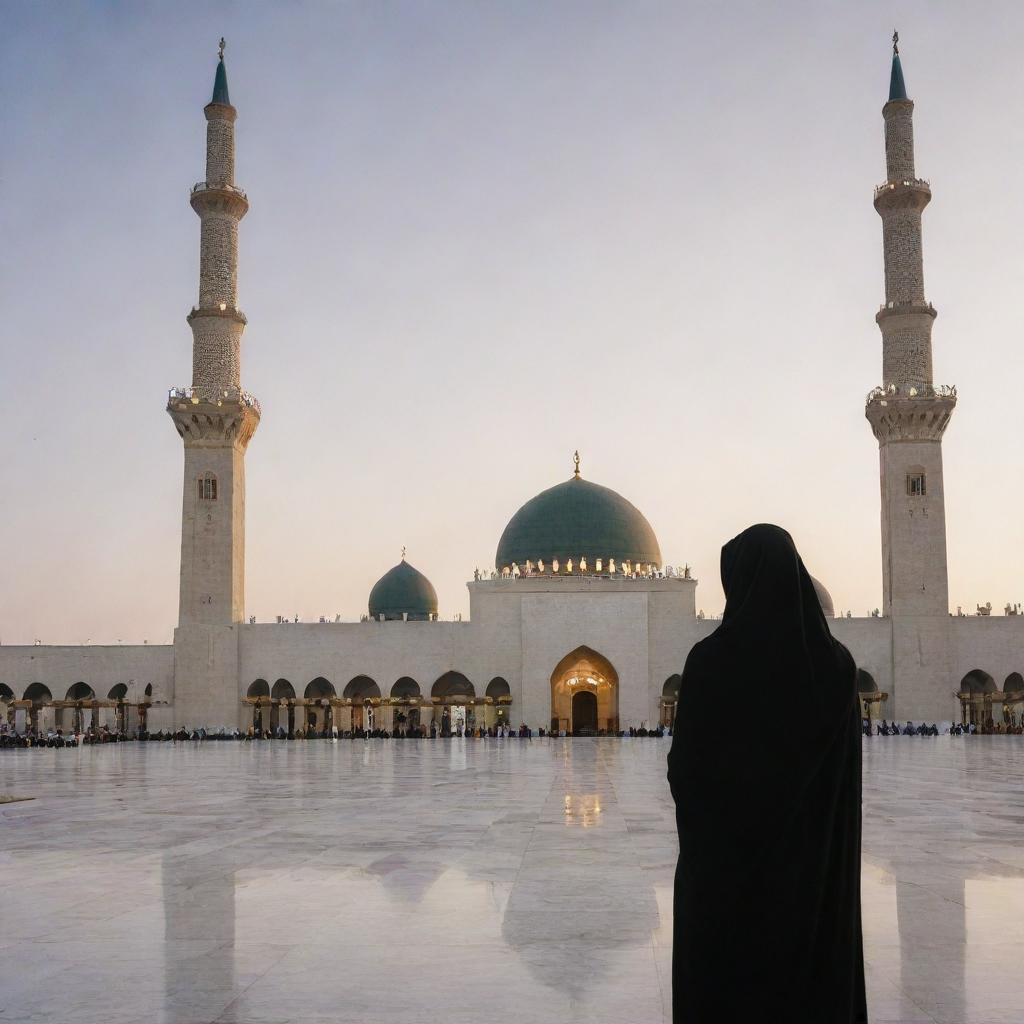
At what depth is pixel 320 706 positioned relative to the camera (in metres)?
37.8

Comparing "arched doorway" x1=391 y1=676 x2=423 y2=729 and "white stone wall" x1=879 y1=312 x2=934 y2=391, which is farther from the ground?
"white stone wall" x1=879 y1=312 x2=934 y2=391

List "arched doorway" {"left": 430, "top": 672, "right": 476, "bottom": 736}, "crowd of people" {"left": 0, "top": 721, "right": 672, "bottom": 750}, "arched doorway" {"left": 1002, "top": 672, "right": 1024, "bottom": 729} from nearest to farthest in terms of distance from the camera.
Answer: "crowd of people" {"left": 0, "top": 721, "right": 672, "bottom": 750}, "arched doorway" {"left": 1002, "top": 672, "right": 1024, "bottom": 729}, "arched doorway" {"left": 430, "top": 672, "right": 476, "bottom": 736}

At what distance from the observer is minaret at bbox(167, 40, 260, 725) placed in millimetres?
34000

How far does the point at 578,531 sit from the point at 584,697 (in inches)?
214

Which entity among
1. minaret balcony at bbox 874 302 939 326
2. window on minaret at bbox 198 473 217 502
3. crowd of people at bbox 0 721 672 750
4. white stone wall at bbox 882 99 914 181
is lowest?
crowd of people at bbox 0 721 672 750

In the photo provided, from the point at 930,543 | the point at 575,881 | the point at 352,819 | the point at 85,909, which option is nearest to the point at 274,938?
the point at 85,909

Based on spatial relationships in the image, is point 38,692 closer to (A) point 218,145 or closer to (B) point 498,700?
(B) point 498,700

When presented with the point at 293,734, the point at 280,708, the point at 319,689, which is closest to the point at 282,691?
the point at 280,708

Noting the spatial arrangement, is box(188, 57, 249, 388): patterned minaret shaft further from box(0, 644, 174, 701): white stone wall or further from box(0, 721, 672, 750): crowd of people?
box(0, 721, 672, 750): crowd of people

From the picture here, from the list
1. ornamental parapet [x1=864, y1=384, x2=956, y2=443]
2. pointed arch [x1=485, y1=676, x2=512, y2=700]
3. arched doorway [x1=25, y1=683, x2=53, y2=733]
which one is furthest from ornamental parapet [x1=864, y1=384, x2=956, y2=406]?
arched doorway [x1=25, y1=683, x2=53, y2=733]

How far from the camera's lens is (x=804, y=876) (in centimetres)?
233

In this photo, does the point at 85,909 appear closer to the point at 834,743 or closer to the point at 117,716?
the point at 834,743

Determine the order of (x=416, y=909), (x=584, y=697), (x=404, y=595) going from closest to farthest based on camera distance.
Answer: (x=416, y=909) → (x=584, y=697) → (x=404, y=595)

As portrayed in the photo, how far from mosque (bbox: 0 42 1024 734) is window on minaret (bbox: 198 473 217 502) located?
5cm
